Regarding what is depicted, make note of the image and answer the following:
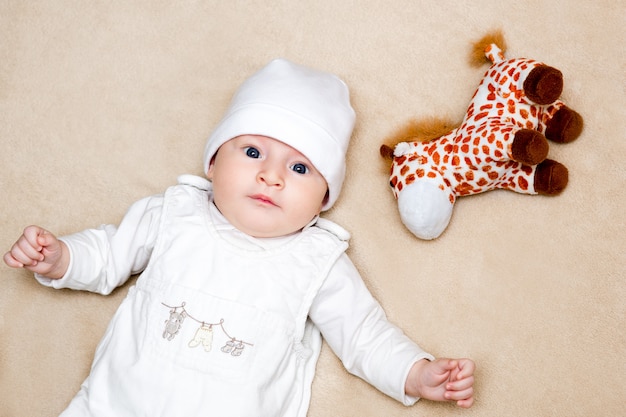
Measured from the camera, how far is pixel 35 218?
4.80ft

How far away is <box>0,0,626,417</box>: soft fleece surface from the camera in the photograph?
1.33 meters

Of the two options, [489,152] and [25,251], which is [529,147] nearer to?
[489,152]

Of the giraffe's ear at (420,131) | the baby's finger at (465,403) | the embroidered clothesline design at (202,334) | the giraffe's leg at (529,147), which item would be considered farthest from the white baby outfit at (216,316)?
the giraffe's leg at (529,147)

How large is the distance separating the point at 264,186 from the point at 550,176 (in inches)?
22.2

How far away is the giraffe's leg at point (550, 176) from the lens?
4.37 feet

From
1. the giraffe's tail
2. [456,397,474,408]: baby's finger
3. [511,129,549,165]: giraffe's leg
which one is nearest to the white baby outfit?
[456,397,474,408]: baby's finger

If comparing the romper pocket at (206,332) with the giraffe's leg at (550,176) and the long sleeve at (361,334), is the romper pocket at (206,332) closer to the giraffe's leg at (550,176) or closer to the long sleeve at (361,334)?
the long sleeve at (361,334)

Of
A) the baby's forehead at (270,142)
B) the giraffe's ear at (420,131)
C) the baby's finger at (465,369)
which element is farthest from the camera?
the giraffe's ear at (420,131)

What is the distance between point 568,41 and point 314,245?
71cm

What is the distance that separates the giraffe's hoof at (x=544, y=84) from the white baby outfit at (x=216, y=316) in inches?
18.4

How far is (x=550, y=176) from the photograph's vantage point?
1.33m

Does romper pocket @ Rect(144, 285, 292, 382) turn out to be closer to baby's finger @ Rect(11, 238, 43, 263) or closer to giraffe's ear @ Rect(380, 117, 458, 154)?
baby's finger @ Rect(11, 238, 43, 263)

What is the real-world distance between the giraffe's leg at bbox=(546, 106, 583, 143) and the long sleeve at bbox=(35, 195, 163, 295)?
81 cm

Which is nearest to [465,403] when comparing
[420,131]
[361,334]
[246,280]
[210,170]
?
[361,334]
